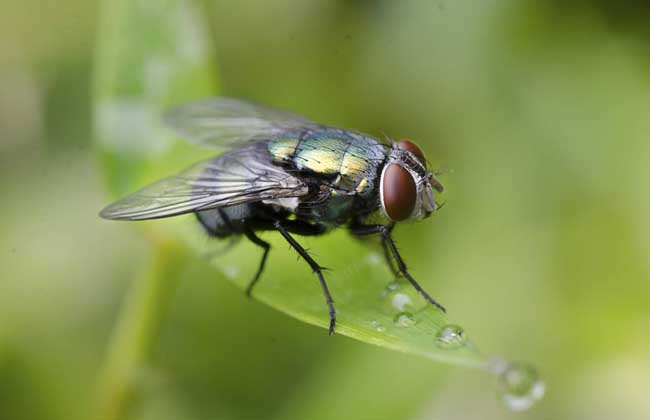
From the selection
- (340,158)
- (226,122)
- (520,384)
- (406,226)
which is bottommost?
(406,226)

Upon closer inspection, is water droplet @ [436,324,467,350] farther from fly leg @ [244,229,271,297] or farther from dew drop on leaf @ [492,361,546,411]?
fly leg @ [244,229,271,297]

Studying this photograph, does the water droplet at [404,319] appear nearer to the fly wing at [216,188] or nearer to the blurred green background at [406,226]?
the fly wing at [216,188]

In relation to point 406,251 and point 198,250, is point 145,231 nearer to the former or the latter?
point 198,250

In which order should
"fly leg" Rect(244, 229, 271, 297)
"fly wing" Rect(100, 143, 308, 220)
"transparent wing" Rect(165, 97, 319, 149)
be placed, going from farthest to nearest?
"transparent wing" Rect(165, 97, 319, 149) < "fly leg" Rect(244, 229, 271, 297) < "fly wing" Rect(100, 143, 308, 220)

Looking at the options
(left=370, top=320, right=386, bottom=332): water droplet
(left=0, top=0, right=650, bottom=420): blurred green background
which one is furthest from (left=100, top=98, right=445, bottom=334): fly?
(left=0, top=0, right=650, bottom=420): blurred green background

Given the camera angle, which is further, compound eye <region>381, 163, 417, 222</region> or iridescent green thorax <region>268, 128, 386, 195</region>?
iridescent green thorax <region>268, 128, 386, 195</region>

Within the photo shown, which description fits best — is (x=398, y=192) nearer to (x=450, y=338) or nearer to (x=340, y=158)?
(x=340, y=158)

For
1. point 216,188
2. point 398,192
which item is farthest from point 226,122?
point 398,192

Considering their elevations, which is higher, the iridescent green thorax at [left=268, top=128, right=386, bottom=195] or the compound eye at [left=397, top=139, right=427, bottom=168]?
the compound eye at [left=397, top=139, right=427, bottom=168]
